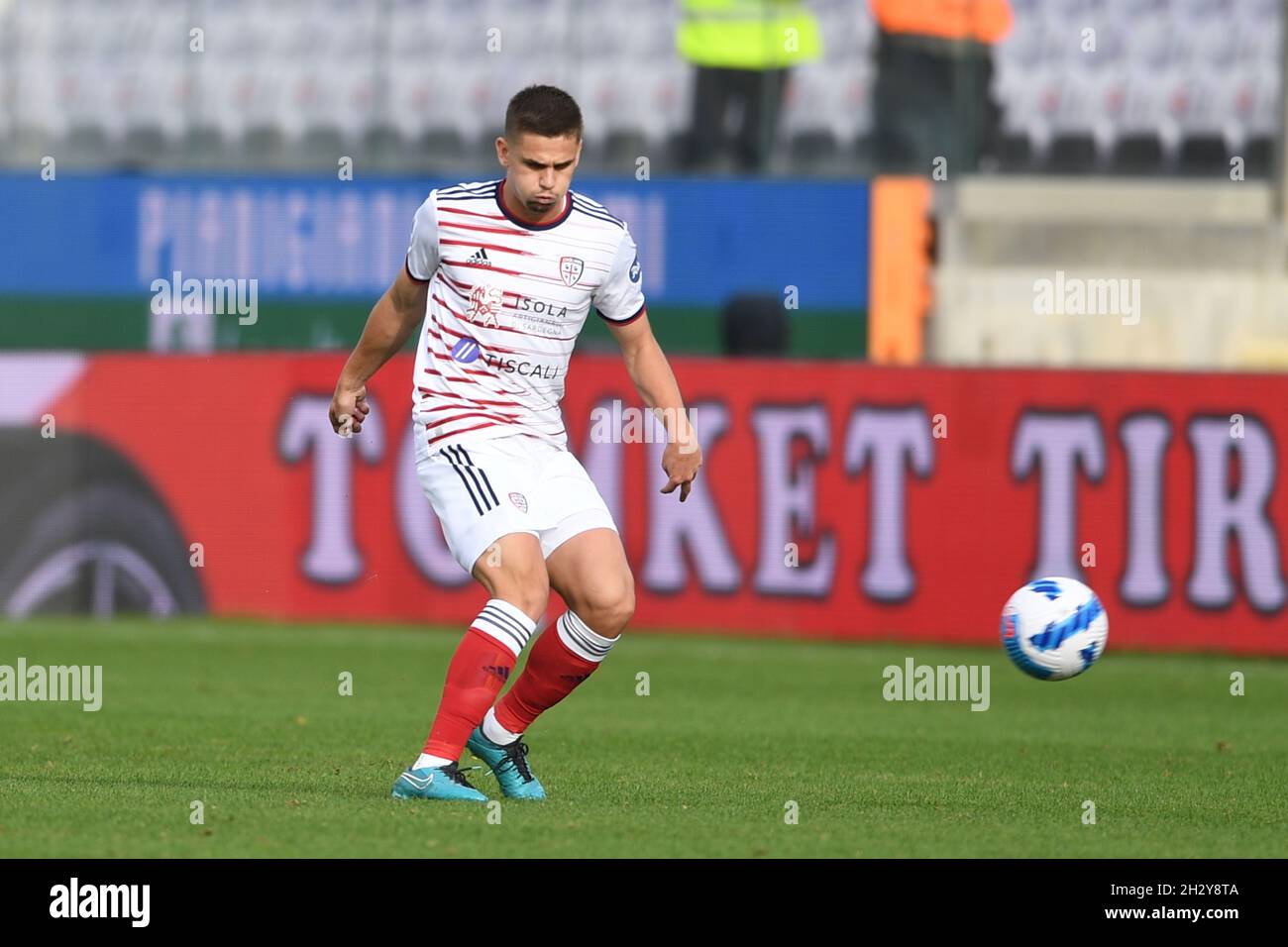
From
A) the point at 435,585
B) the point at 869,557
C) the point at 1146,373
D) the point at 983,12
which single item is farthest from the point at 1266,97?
the point at 435,585

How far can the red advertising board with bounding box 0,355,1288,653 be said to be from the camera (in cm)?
1513

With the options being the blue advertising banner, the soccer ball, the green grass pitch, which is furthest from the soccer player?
the blue advertising banner

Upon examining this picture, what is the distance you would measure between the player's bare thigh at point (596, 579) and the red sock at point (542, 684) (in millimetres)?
149

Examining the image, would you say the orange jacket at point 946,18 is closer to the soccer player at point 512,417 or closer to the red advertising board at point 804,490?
the red advertising board at point 804,490

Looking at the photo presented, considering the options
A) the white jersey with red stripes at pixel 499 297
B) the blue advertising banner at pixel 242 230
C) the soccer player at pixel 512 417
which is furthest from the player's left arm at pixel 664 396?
the blue advertising banner at pixel 242 230

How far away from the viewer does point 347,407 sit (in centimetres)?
750

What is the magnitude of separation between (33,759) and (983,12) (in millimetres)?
13246

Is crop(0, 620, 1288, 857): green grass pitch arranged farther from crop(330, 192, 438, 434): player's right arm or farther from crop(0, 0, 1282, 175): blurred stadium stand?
crop(0, 0, 1282, 175): blurred stadium stand

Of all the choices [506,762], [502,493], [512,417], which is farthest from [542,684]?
[512,417]

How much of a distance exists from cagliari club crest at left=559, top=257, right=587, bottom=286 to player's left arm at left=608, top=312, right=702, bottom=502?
0.80 ft

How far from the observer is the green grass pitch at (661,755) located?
6.66 m

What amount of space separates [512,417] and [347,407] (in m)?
0.55
